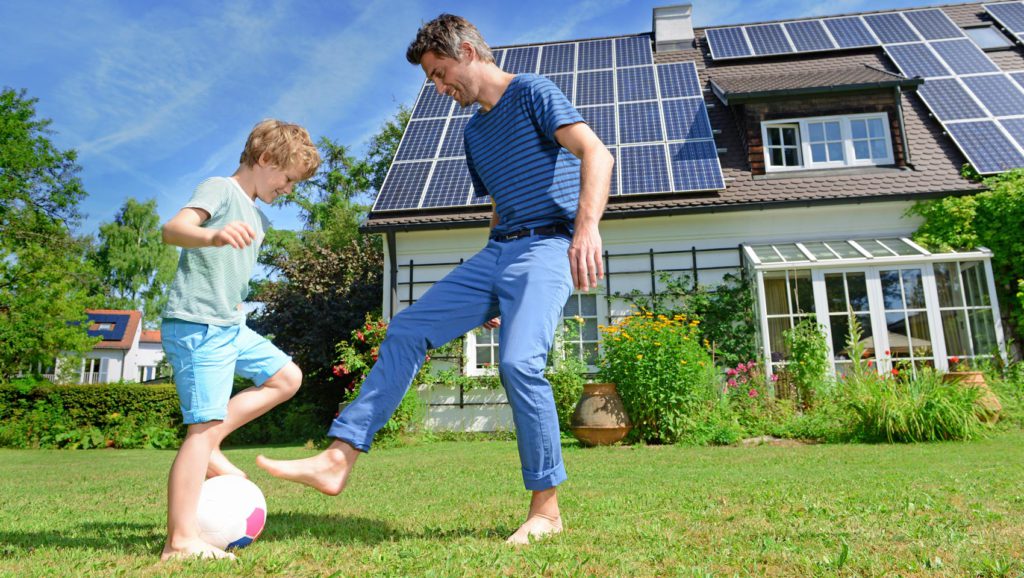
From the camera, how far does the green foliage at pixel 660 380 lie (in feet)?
24.4

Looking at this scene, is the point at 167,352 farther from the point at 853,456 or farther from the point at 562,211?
the point at 853,456

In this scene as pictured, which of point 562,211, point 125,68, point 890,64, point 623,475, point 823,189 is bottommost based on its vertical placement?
point 623,475

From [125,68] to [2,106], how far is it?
22.6ft

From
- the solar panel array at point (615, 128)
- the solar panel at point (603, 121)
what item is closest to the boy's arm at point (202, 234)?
the solar panel array at point (615, 128)

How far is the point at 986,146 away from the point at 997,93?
2.11 metres

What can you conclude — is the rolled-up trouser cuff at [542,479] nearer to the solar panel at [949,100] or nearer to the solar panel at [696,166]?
the solar panel at [696,166]

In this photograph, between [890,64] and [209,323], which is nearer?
[209,323]

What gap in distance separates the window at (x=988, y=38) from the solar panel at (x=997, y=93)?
2.07 metres

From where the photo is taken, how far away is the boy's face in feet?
8.69

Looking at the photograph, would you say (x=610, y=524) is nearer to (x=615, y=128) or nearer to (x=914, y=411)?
(x=914, y=411)

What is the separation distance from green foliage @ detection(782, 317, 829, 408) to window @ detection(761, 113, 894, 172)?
421 centimetres

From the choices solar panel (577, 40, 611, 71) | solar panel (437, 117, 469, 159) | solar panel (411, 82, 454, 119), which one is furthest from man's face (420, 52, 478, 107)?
solar panel (577, 40, 611, 71)

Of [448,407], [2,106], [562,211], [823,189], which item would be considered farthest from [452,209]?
[2,106]

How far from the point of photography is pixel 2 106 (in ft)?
74.6
